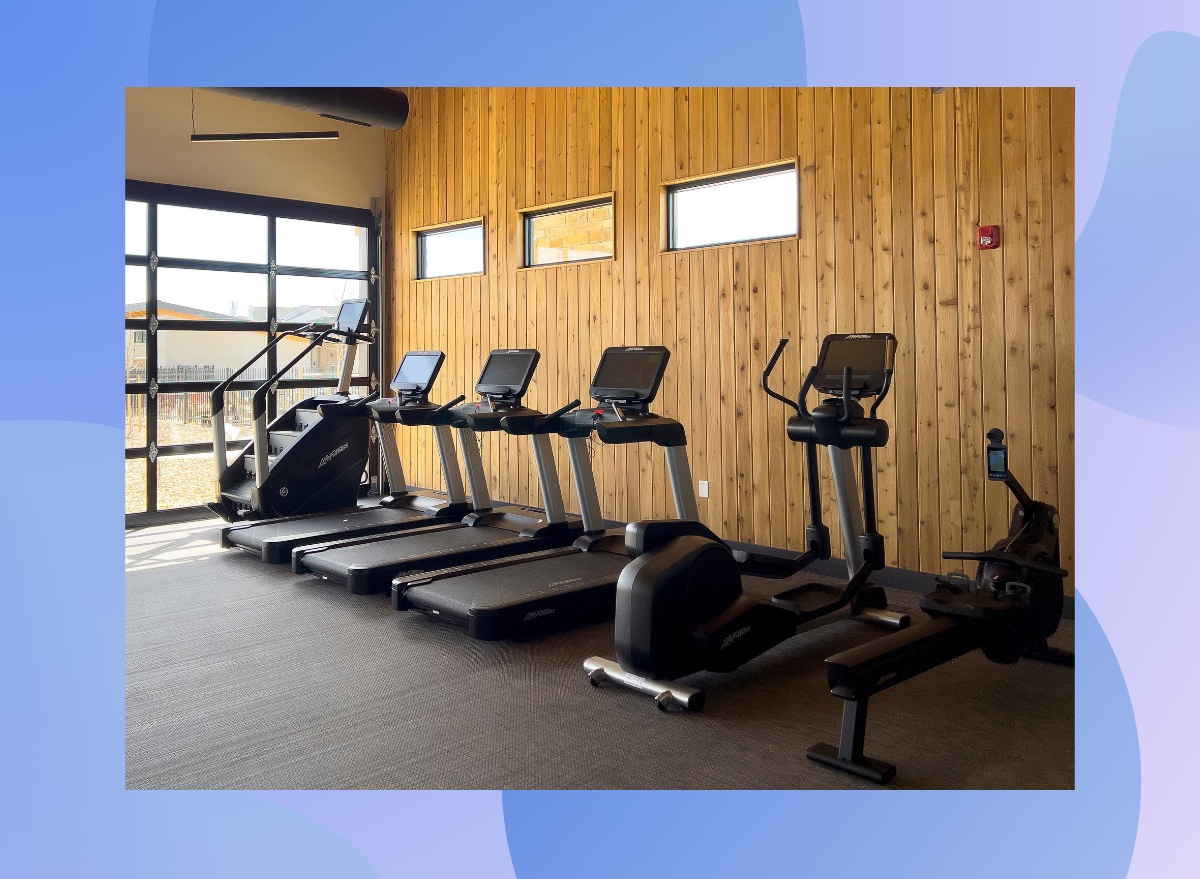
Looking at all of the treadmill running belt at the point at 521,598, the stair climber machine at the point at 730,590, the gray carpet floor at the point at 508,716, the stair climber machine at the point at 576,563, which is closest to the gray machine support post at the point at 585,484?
the stair climber machine at the point at 576,563

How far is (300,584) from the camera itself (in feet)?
17.6

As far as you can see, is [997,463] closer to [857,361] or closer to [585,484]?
[857,361]

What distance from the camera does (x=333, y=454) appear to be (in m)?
7.06

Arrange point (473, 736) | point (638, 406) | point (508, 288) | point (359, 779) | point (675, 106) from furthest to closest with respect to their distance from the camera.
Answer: point (508, 288) < point (675, 106) < point (638, 406) < point (473, 736) < point (359, 779)

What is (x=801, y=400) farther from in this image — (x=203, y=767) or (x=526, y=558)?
(x=203, y=767)

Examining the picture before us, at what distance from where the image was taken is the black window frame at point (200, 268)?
737cm

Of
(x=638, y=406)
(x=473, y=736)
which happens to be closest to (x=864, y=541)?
(x=638, y=406)

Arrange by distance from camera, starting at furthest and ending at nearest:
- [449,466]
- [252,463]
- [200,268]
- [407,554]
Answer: [200,268], [252,463], [449,466], [407,554]

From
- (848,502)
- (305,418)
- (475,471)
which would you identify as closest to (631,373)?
(848,502)

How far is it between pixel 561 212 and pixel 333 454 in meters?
2.61

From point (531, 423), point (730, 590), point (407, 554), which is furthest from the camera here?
point (531, 423)

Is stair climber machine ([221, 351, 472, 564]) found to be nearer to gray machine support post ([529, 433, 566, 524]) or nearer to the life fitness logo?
the life fitness logo

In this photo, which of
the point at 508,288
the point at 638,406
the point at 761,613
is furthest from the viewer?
the point at 508,288

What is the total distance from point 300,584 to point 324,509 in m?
1.76
